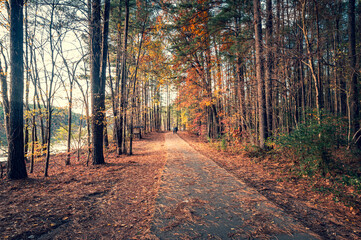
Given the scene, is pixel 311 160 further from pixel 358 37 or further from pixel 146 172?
pixel 358 37

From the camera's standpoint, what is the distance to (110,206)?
3.63 metres

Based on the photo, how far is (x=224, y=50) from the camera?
11367 mm

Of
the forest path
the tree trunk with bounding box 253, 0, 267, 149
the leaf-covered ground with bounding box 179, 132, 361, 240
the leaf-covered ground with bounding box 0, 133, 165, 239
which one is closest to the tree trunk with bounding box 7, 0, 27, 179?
the leaf-covered ground with bounding box 0, 133, 165, 239

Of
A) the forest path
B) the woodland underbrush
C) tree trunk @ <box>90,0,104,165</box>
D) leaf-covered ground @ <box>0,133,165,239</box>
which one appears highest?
tree trunk @ <box>90,0,104,165</box>

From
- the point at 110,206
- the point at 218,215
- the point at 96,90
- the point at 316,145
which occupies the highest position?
the point at 96,90

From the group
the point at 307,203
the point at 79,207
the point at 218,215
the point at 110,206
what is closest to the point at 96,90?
the point at 79,207

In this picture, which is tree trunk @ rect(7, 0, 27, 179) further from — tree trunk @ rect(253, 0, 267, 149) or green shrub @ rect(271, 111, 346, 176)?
tree trunk @ rect(253, 0, 267, 149)

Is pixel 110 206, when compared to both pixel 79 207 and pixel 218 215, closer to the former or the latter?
pixel 79 207

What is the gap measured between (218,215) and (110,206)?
95.4 inches

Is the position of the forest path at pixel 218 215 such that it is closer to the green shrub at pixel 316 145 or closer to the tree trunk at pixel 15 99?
the green shrub at pixel 316 145

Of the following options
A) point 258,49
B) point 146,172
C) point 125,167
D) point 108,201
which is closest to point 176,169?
point 146,172

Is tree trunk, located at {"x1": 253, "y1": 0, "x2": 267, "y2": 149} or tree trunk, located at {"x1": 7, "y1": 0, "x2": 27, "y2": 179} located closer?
tree trunk, located at {"x1": 7, "y1": 0, "x2": 27, "y2": 179}

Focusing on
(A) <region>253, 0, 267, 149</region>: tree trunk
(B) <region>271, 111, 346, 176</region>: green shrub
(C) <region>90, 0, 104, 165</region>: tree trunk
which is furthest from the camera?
(A) <region>253, 0, 267, 149</region>: tree trunk

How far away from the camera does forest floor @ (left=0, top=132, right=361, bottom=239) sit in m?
2.61
